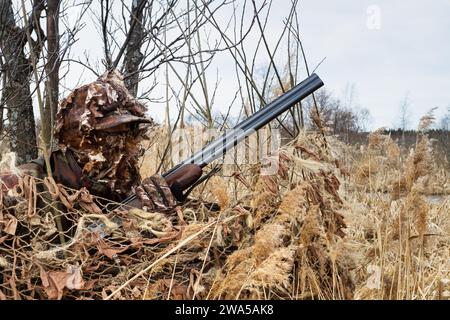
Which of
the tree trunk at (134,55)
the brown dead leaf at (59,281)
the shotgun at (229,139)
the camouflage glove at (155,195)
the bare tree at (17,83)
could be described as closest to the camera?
the brown dead leaf at (59,281)

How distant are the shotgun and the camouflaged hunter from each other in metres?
0.12

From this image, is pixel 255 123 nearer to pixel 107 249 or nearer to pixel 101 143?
pixel 101 143

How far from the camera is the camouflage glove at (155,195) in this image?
2215 mm

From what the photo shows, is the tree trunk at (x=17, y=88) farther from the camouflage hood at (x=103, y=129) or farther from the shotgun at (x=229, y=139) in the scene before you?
the shotgun at (x=229, y=139)

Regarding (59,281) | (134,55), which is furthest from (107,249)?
(134,55)

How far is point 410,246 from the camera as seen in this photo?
2172 millimetres

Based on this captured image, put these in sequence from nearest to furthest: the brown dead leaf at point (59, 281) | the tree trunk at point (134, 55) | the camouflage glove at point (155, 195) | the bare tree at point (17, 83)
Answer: the brown dead leaf at point (59, 281), the camouflage glove at point (155, 195), the bare tree at point (17, 83), the tree trunk at point (134, 55)

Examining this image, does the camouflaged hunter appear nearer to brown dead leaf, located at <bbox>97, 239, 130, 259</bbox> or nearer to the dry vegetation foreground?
the dry vegetation foreground

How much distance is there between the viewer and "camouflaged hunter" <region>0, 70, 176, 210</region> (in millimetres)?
2297

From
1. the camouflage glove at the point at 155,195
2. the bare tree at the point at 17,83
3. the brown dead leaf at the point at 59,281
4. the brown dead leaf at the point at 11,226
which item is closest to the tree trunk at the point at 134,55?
the bare tree at the point at 17,83

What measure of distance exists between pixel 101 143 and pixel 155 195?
31 centimetres

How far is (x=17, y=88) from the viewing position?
4098 millimetres

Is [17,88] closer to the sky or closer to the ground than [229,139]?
closer to the sky
